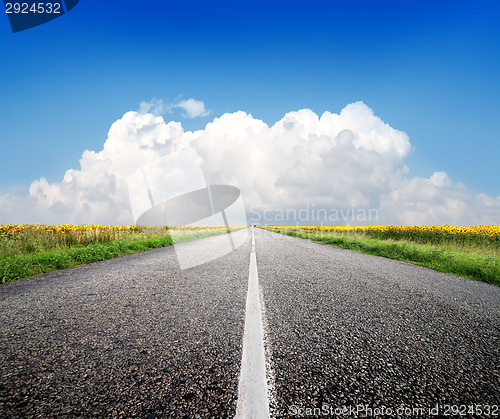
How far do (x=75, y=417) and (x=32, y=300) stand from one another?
3199 mm

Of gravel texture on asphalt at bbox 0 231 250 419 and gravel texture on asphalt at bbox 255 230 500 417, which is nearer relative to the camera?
gravel texture on asphalt at bbox 0 231 250 419

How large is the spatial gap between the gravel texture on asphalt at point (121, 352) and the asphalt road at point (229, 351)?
0.01 meters

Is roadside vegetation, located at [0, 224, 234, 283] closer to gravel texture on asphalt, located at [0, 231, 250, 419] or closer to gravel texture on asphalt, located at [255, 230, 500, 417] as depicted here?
gravel texture on asphalt, located at [0, 231, 250, 419]

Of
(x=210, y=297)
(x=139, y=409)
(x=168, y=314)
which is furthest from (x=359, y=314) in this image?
(x=139, y=409)

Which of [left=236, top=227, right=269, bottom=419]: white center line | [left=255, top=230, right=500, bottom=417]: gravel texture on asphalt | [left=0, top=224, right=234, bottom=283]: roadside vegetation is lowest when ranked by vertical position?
[left=255, top=230, right=500, bottom=417]: gravel texture on asphalt

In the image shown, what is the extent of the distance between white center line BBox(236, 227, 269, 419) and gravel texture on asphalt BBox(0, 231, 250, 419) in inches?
2.1

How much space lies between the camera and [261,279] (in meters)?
4.91

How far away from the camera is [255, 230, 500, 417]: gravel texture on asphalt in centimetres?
151

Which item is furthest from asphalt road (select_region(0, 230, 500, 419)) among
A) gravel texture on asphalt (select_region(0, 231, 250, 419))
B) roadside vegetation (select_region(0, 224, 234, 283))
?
roadside vegetation (select_region(0, 224, 234, 283))

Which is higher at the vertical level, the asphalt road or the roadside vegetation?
the roadside vegetation

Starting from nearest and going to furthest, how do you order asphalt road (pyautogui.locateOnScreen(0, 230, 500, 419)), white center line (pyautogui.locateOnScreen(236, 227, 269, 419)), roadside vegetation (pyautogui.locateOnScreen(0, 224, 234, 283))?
white center line (pyautogui.locateOnScreen(236, 227, 269, 419)) → asphalt road (pyautogui.locateOnScreen(0, 230, 500, 419)) → roadside vegetation (pyautogui.locateOnScreen(0, 224, 234, 283))

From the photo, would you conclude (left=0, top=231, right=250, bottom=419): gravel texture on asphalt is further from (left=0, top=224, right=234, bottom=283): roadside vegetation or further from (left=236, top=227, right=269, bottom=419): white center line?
(left=0, top=224, right=234, bottom=283): roadside vegetation

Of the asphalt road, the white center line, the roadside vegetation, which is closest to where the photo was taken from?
the white center line

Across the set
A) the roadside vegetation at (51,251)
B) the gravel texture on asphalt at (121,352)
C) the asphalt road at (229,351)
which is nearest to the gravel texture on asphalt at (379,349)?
the asphalt road at (229,351)
